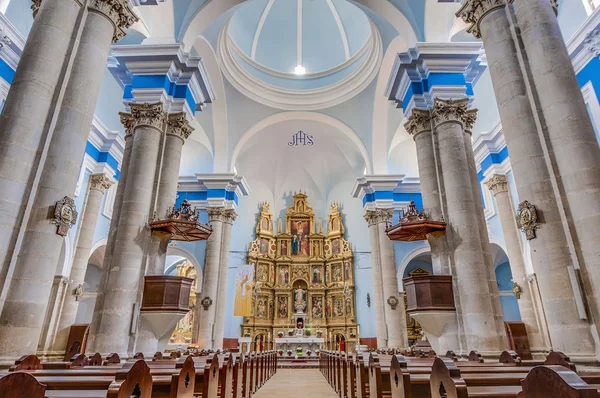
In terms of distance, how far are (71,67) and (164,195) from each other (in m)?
3.42

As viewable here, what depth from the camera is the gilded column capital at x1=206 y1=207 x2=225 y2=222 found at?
15055 millimetres

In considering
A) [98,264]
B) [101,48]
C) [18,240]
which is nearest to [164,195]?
[101,48]

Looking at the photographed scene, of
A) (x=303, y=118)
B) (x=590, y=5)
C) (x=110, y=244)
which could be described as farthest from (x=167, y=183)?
(x=303, y=118)

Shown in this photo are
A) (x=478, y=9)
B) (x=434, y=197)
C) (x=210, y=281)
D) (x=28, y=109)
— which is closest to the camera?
(x=28, y=109)

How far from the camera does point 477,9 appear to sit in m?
5.98

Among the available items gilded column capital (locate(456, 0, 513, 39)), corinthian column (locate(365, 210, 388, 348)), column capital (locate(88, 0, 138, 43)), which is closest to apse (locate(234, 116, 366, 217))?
corinthian column (locate(365, 210, 388, 348))

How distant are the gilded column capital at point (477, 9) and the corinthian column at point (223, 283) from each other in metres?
11.3

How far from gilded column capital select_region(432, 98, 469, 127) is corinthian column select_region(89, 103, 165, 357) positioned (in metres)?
6.02

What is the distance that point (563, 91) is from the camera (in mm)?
4695

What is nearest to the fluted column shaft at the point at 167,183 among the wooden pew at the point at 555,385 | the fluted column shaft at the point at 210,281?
the fluted column shaft at the point at 210,281

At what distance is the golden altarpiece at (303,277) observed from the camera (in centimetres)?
1898

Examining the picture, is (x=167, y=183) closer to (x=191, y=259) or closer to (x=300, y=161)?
(x=191, y=259)

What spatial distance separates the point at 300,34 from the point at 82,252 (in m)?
14.4

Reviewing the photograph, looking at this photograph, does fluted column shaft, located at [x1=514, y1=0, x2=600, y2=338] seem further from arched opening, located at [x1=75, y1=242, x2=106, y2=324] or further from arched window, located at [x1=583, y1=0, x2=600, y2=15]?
arched opening, located at [x1=75, y1=242, x2=106, y2=324]
